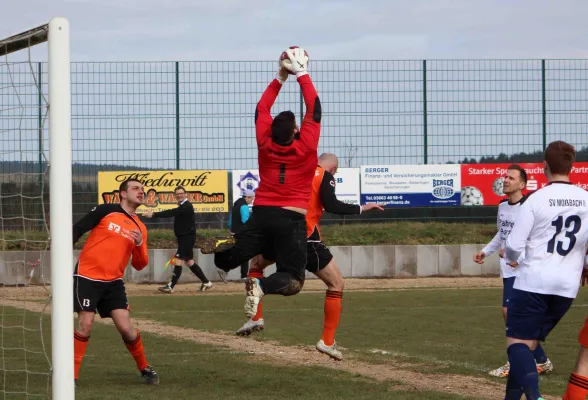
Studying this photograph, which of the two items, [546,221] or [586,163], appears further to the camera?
[586,163]

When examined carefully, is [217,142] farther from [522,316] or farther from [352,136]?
[522,316]

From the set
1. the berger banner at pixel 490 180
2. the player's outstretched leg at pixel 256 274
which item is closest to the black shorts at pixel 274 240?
the player's outstretched leg at pixel 256 274

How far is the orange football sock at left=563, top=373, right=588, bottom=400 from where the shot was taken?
273 inches

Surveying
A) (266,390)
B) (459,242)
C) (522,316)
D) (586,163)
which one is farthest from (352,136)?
(522,316)

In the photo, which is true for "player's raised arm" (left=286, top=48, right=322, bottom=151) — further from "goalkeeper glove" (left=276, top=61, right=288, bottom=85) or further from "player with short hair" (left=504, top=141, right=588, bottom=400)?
"player with short hair" (left=504, top=141, right=588, bottom=400)

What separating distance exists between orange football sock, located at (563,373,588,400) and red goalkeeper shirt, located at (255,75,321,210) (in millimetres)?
2826

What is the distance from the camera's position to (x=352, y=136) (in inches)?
906

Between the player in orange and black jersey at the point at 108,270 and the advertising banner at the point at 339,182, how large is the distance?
1334 cm

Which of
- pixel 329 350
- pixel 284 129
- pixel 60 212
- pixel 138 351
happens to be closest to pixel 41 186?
pixel 60 212

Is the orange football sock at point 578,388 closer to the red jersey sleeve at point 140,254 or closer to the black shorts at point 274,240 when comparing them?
the black shorts at point 274,240

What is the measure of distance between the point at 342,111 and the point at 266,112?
1438 cm

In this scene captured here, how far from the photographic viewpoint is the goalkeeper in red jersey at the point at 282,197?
28.0 ft

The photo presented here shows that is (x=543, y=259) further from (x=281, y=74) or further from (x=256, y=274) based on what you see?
(x=256, y=274)

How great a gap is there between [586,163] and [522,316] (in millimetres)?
18194
